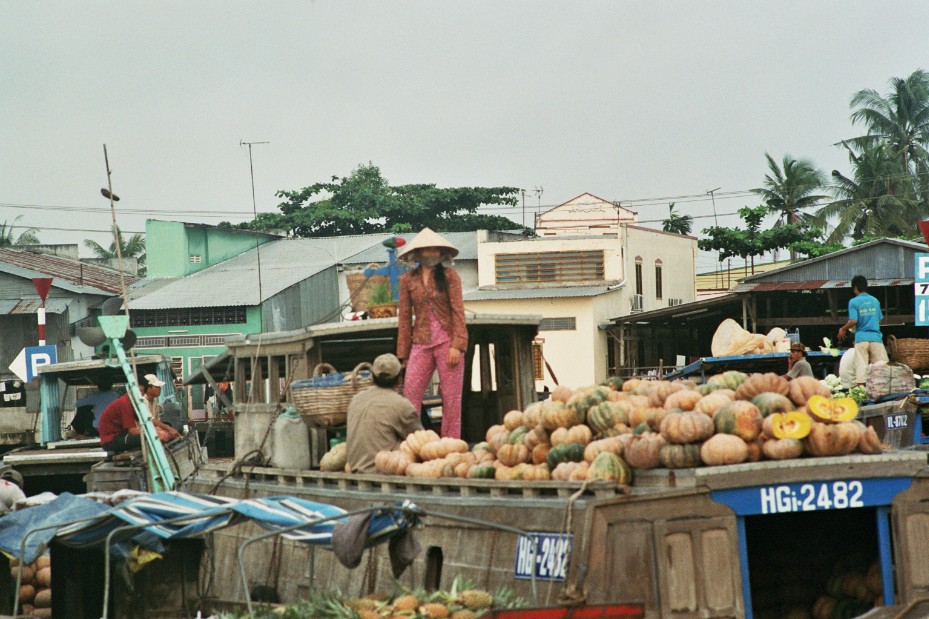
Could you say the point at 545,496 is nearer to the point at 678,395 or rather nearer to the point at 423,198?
the point at 678,395

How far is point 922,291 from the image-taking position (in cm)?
1369

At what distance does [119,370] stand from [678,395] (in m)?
12.1

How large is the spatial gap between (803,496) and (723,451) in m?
0.56

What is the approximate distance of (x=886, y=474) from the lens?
25.5ft

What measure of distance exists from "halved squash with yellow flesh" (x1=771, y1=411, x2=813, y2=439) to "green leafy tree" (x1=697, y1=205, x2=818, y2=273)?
35295mm

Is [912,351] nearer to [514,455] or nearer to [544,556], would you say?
[514,455]

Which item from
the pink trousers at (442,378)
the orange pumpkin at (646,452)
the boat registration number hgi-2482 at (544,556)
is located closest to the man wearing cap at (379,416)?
the pink trousers at (442,378)

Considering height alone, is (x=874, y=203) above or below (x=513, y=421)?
above

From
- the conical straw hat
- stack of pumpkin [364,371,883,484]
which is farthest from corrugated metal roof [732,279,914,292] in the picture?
stack of pumpkin [364,371,883,484]

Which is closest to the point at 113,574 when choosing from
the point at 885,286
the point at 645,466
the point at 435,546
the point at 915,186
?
the point at 435,546

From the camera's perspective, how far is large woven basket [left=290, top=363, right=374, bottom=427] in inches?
405

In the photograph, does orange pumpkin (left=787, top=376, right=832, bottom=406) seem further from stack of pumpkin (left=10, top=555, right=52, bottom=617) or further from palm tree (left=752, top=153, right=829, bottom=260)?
palm tree (left=752, top=153, right=829, bottom=260)

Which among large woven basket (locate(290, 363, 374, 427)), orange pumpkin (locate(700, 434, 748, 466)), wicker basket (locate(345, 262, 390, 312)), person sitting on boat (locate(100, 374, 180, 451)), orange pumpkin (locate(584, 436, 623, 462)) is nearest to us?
orange pumpkin (locate(700, 434, 748, 466))

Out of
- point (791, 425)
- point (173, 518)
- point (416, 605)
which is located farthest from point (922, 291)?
point (173, 518)
